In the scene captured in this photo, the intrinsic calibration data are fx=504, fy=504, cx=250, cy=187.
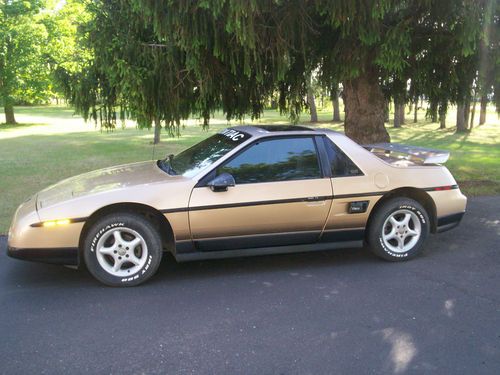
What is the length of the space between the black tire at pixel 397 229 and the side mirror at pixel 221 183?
5.19 ft

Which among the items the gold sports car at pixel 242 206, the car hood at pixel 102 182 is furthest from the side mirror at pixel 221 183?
the car hood at pixel 102 182

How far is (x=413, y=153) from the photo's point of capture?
5824 mm

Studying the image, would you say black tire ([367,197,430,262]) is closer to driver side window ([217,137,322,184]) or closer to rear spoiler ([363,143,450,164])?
rear spoiler ([363,143,450,164])

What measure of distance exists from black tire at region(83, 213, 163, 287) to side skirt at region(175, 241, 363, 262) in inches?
11.1

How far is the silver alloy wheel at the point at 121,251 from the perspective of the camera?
445 cm

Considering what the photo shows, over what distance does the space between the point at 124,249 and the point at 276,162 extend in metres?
1.65

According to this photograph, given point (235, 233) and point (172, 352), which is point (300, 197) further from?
point (172, 352)

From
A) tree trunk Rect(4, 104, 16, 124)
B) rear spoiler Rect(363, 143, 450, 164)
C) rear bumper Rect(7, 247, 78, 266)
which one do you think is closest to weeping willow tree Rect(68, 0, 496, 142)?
rear spoiler Rect(363, 143, 450, 164)

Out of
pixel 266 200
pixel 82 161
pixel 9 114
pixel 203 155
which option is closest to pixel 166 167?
pixel 203 155

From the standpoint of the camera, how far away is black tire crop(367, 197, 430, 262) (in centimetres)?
512

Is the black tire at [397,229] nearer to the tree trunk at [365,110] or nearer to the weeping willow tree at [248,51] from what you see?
the weeping willow tree at [248,51]

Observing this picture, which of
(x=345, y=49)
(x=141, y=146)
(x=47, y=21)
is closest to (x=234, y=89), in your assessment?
(x=345, y=49)

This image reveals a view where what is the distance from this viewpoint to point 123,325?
375cm

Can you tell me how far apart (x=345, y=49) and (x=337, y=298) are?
180 inches
